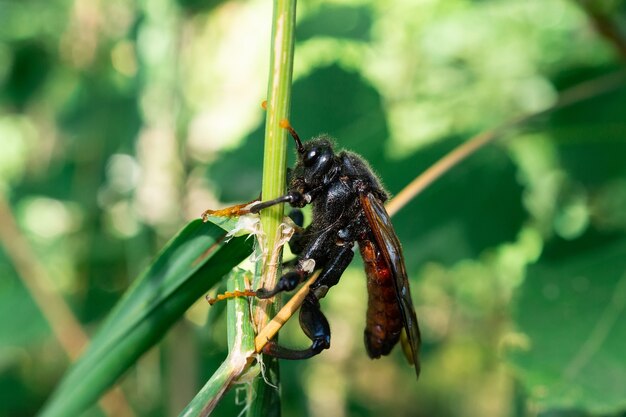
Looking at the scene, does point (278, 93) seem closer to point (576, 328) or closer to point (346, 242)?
point (346, 242)

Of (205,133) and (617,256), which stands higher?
(205,133)

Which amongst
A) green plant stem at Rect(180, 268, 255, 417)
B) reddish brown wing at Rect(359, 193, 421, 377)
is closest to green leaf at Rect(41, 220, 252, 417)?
green plant stem at Rect(180, 268, 255, 417)

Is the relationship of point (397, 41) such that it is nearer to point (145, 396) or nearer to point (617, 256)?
point (617, 256)

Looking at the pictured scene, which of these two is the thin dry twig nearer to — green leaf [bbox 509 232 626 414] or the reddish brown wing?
the reddish brown wing

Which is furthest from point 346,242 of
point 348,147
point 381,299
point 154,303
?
point 154,303

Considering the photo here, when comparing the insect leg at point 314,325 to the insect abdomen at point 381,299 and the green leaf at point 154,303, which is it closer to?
the insect abdomen at point 381,299

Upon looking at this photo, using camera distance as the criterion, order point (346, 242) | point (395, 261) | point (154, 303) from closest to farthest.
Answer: point (154, 303)
point (395, 261)
point (346, 242)

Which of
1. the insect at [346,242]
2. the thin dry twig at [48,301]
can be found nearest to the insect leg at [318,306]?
the insect at [346,242]

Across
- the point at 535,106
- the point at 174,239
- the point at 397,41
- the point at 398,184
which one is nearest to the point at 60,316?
the point at 398,184
